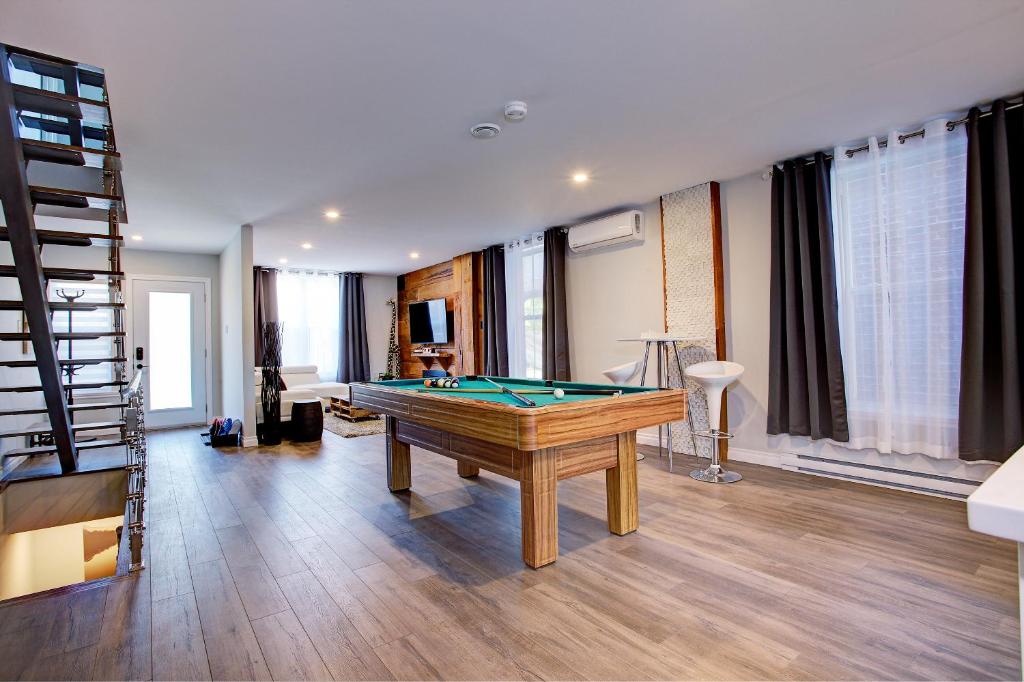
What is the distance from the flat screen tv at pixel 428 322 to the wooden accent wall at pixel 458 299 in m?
0.16

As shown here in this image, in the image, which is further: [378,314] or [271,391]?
[378,314]

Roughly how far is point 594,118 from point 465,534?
2.65 meters

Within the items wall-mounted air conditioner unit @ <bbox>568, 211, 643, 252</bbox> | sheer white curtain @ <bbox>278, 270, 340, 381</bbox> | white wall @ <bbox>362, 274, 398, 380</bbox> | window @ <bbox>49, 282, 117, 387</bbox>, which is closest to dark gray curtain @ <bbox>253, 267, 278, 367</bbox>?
sheer white curtain @ <bbox>278, 270, 340, 381</bbox>

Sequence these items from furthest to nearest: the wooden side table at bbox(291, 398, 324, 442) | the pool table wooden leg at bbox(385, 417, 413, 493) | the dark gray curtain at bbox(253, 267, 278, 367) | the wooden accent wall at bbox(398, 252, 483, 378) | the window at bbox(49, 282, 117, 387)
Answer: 1. the dark gray curtain at bbox(253, 267, 278, 367)
2. the wooden accent wall at bbox(398, 252, 483, 378)
3. the window at bbox(49, 282, 117, 387)
4. the wooden side table at bbox(291, 398, 324, 442)
5. the pool table wooden leg at bbox(385, 417, 413, 493)

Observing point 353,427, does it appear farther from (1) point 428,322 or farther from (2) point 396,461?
(2) point 396,461

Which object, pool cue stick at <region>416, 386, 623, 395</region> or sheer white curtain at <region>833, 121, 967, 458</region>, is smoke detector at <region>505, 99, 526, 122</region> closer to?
pool cue stick at <region>416, 386, 623, 395</region>

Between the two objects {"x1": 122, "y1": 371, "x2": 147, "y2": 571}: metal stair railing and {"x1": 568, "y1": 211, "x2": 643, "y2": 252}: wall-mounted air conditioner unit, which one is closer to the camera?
{"x1": 122, "y1": 371, "x2": 147, "y2": 571}: metal stair railing

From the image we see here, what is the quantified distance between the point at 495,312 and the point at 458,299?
1.16 meters

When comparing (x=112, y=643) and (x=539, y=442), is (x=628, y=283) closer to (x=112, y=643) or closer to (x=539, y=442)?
(x=539, y=442)

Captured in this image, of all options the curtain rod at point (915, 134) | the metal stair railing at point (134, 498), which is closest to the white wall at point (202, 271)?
the metal stair railing at point (134, 498)

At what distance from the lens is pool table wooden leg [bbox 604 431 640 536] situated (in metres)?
2.74

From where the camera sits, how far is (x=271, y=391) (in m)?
5.77

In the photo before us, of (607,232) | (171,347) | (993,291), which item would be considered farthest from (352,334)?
(993,291)

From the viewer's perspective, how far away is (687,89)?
9.09 feet
